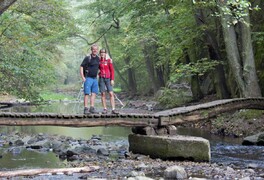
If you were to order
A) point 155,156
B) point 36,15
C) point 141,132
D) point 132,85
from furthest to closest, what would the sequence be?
point 132,85, point 36,15, point 141,132, point 155,156

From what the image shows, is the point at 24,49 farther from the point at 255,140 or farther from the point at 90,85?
the point at 255,140

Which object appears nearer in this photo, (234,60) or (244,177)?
Result: (244,177)

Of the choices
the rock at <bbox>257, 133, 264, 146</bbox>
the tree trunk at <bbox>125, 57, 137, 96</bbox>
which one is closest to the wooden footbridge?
the rock at <bbox>257, 133, 264, 146</bbox>

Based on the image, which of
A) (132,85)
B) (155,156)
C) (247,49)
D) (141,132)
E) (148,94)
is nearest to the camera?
(155,156)

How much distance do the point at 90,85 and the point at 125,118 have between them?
1.24 metres

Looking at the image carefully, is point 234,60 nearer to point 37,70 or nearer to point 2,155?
point 37,70

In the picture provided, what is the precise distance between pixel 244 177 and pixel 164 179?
4.76 ft

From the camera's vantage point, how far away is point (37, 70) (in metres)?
16.2

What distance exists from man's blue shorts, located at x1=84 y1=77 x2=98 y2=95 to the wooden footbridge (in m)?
0.70

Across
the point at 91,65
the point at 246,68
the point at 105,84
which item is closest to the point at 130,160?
the point at 105,84

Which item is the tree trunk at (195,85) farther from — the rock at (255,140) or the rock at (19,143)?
the rock at (19,143)

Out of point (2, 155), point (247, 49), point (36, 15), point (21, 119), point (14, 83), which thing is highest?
point (36, 15)

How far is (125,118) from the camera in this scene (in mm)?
10734

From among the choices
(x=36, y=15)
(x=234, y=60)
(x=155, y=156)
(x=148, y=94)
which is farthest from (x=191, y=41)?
(x=148, y=94)
